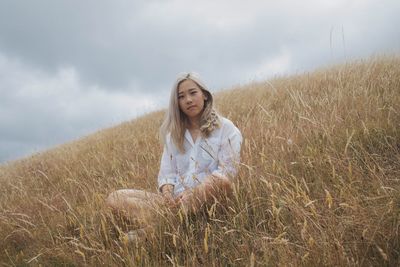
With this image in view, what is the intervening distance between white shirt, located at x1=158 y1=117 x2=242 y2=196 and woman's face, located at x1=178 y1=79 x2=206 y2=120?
0.70ft

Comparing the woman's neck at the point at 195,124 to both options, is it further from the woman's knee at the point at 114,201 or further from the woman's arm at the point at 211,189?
the woman's knee at the point at 114,201

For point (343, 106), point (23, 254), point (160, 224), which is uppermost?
point (343, 106)

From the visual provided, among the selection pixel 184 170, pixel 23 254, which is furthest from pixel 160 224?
pixel 23 254

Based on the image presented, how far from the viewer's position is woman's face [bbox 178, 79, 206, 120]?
350 centimetres

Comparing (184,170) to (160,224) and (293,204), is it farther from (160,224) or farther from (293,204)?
(293,204)

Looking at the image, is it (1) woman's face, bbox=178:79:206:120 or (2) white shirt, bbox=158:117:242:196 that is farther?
(1) woman's face, bbox=178:79:206:120

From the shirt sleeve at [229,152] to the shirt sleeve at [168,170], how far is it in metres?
0.43

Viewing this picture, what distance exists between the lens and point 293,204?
212cm

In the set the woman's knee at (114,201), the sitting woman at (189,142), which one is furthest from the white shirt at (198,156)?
the woman's knee at (114,201)

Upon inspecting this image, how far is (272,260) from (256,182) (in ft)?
2.52

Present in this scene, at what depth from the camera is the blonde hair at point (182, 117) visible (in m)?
3.47

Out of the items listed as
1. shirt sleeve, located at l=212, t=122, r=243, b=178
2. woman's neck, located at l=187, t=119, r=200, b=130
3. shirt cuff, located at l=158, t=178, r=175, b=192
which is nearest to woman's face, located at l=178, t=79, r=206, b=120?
woman's neck, located at l=187, t=119, r=200, b=130

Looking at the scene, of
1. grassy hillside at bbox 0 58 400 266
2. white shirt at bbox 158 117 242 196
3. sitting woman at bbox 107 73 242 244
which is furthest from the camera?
white shirt at bbox 158 117 242 196

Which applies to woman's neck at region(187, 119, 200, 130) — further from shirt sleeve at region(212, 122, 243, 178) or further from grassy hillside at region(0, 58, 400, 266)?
grassy hillside at region(0, 58, 400, 266)
